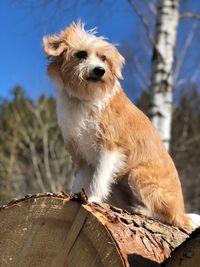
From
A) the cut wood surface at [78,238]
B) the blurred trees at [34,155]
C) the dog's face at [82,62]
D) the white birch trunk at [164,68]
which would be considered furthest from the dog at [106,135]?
the blurred trees at [34,155]

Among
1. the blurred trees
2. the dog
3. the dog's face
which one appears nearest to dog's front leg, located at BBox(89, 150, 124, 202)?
the dog

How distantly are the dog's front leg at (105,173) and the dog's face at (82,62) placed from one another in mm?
519

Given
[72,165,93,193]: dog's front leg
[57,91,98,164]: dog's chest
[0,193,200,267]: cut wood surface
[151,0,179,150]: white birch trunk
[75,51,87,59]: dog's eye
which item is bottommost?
[0,193,200,267]: cut wood surface

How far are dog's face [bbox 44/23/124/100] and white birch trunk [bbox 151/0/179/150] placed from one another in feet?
12.4

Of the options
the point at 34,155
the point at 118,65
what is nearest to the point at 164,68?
the point at 118,65

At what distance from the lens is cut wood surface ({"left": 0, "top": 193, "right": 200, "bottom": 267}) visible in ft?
8.71

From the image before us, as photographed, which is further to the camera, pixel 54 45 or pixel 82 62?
pixel 54 45

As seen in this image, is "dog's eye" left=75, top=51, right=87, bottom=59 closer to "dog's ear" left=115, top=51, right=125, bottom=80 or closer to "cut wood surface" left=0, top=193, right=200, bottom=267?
"dog's ear" left=115, top=51, right=125, bottom=80

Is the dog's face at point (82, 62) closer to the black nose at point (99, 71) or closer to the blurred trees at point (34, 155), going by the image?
the black nose at point (99, 71)

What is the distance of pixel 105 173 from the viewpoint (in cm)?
409

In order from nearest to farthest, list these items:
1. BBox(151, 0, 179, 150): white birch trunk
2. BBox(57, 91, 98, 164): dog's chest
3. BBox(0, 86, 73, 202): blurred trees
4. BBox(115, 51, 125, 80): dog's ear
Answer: BBox(57, 91, 98, 164): dog's chest → BBox(115, 51, 125, 80): dog's ear → BBox(151, 0, 179, 150): white birch trunk → BBox(0, 86, 73, 202): blurred trees

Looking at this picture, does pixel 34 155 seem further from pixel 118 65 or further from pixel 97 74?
pixel 97 74

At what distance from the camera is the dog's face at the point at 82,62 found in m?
4.29

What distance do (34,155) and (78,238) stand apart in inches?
721
